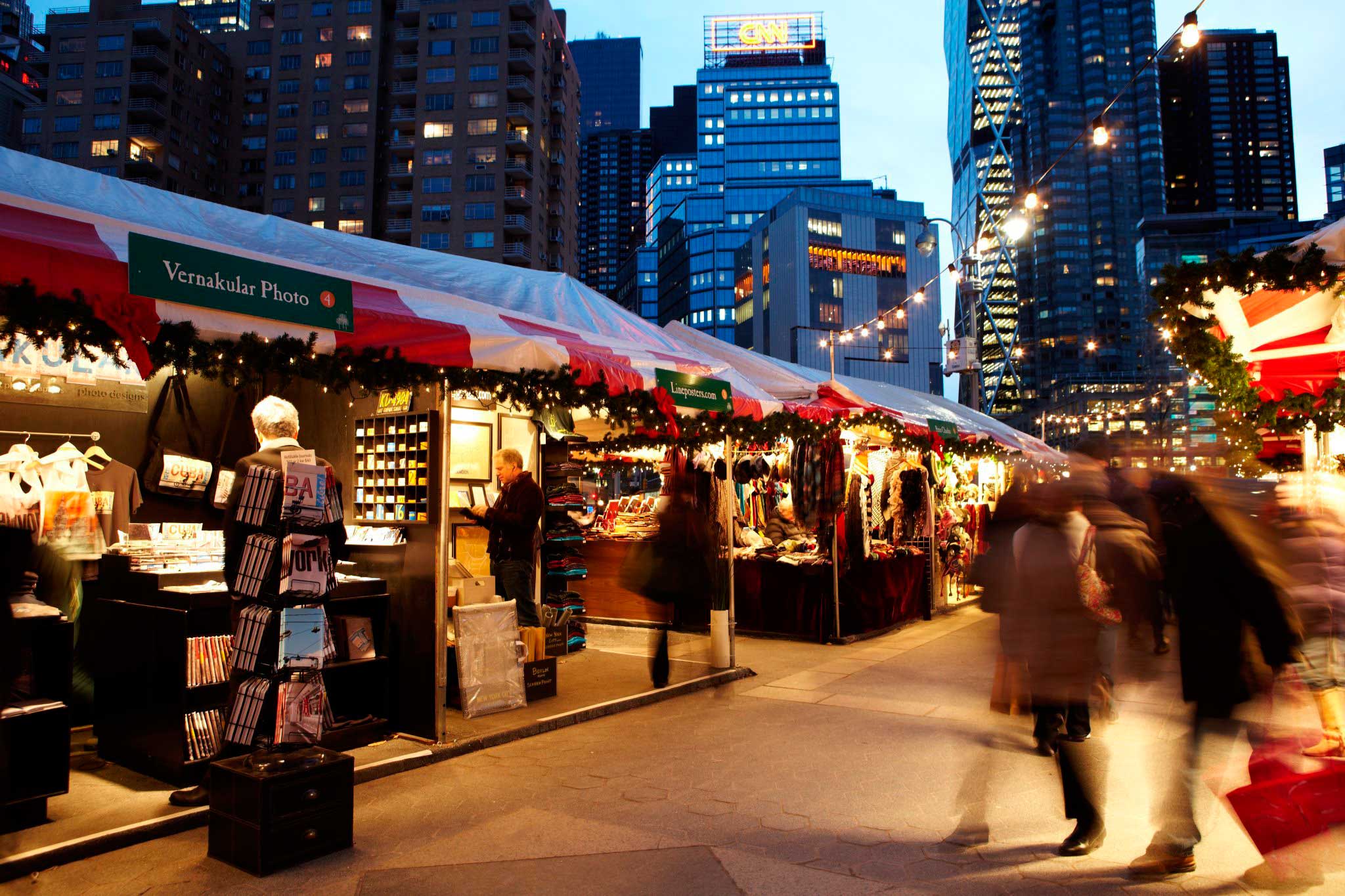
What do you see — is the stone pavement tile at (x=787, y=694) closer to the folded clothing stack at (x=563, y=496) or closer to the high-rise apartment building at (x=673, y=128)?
the folded clothing stack at (x=563, y=496)

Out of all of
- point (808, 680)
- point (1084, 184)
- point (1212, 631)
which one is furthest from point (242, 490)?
point (1084, 184)

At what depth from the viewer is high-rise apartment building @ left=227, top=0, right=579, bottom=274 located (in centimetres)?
6550

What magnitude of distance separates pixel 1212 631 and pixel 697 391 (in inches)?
184

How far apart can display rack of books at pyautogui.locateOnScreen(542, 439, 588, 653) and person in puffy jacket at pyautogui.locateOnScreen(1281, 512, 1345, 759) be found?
247 inches

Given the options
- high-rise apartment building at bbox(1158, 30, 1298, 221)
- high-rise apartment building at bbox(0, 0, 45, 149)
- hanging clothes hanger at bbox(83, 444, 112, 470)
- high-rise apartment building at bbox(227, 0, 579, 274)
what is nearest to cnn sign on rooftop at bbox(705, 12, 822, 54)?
high-rise apartment building at bbox(227, 0, 579, 274)

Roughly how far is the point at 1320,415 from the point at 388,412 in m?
7.35

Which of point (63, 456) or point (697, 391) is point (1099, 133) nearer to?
point (697, 391)

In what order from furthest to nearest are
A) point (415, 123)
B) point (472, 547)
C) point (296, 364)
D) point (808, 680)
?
point (415, 123) < point (472, 547) < point (808, 680) < point (296, 364)

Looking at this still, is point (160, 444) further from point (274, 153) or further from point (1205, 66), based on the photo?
point (1205, 66)

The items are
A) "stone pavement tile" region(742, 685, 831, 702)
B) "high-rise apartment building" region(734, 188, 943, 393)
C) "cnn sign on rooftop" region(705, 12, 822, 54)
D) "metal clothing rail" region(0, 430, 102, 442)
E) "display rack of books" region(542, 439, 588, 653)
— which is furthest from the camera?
"cnn sign on rooftop" region(705, 12, 822, 54)

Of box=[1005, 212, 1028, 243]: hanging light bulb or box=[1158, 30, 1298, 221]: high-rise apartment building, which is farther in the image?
box=[1158, 30, 1298, 221]: high-rise apartment building

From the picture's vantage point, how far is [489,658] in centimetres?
648

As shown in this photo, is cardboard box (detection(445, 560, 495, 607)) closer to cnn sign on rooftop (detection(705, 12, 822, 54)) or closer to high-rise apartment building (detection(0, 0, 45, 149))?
high-rise apartment building (detection(0, 0, 45, 149))

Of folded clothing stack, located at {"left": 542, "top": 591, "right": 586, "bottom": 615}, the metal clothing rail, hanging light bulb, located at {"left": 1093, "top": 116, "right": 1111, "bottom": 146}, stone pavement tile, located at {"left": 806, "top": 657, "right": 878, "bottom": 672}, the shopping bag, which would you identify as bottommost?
stone pavement tile, located at {"left": 806, "top": 657, "right": 878, "bottom": 672}
